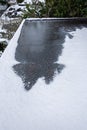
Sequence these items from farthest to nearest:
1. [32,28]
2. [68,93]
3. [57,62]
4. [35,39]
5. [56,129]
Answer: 1. [32,28]
2. [35,39]
3. [57,62]
4. [68,93]
5. [56,129]

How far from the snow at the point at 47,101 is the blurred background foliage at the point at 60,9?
398 cm

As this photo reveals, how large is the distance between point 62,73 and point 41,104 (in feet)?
3.16

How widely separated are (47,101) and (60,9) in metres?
5.48

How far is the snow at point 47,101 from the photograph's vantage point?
3.29 m

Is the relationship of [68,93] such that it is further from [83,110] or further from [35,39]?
[35,39]

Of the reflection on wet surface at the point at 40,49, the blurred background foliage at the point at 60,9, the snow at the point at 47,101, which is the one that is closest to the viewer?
the snow at the point at 47,101

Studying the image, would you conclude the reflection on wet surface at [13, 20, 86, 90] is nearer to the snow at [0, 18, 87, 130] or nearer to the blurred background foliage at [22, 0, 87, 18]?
the snow at [0, 18, 87, 130]

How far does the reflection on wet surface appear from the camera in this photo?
4.54 m

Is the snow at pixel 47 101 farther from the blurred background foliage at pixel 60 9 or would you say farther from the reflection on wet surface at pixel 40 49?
the blurred background foliage at pixel 60 9

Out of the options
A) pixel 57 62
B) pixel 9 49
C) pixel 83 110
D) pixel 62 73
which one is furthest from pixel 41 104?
pixel 9 49

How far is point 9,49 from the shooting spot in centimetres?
559

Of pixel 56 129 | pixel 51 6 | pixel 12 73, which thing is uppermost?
pixel 56 129

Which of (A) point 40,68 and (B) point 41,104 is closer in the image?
(B) point 41,104

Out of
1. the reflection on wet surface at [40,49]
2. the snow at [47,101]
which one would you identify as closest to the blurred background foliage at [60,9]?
the reflection on wet surface at [40,49]
